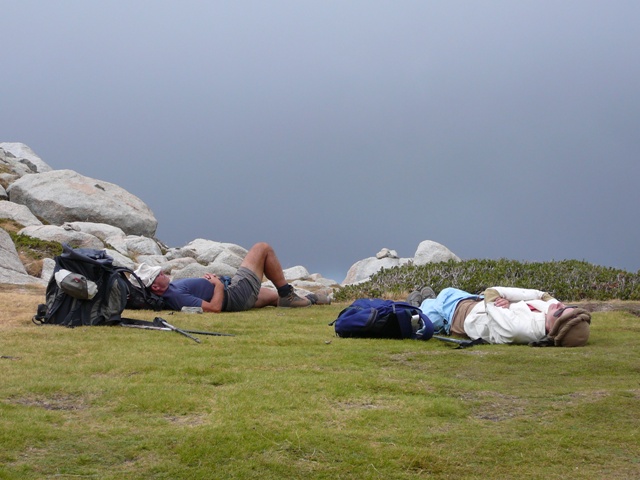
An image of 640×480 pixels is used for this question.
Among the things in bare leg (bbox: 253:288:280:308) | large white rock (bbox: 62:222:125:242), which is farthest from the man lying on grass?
large white rock (bbox: 62:222:125:242)

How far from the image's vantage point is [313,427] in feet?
18.2

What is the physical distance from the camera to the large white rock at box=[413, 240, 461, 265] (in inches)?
1051

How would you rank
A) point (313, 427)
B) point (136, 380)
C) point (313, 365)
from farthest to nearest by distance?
point (313, 365)
point (136, 380)
point (313, 427)

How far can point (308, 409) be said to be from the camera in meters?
6.09

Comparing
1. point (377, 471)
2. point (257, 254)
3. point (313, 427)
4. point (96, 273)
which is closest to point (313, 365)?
point (313, 427)

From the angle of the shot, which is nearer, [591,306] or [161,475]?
[161,475]

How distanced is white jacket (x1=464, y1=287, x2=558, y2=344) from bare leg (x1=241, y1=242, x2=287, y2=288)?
4.58 meters

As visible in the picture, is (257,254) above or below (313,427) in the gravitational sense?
above

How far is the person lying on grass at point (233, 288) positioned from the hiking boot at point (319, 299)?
1.75 feet

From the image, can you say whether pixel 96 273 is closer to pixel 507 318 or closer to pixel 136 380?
pixel 136 380

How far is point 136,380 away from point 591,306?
10802 mm

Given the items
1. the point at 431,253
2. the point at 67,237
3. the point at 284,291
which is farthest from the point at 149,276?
the point at 431,253

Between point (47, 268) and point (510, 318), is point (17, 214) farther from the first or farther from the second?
point (510, 318)

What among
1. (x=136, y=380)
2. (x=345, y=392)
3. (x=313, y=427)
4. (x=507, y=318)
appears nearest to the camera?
(x=313, y=427)
